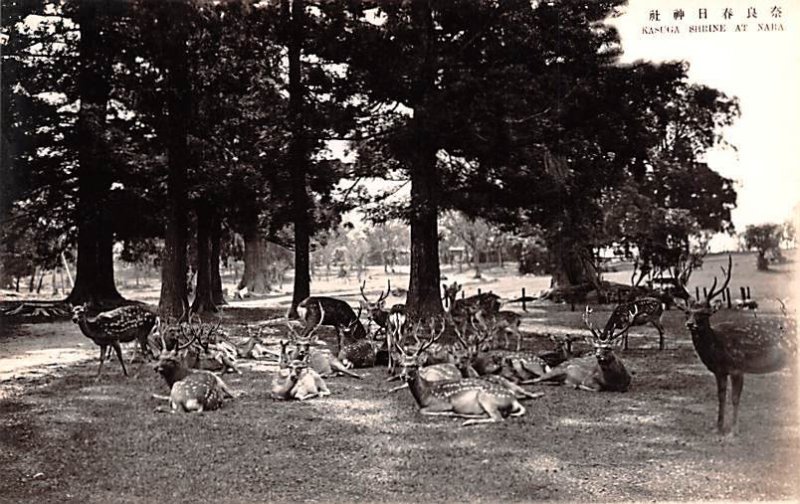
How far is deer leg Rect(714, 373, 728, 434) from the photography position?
256cm

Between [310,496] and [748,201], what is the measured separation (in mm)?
1774

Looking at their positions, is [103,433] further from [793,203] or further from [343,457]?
[793,203]

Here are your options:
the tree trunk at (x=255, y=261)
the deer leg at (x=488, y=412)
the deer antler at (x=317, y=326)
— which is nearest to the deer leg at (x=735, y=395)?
the deer leg at (x=488, y=412)

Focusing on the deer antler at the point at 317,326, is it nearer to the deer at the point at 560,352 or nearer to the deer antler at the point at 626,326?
the deer at the point at 560,352

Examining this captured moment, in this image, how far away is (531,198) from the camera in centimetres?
303

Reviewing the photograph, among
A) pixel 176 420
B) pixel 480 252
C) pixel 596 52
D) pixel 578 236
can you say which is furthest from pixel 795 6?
pixel 176 420

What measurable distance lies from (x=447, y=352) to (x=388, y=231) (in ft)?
1.67

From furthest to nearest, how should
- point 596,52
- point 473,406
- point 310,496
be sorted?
point 596,52
point 473,406
point 310,496

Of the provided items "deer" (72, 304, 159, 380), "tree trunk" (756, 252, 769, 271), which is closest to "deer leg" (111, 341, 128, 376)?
"deer" (72, 304, 159, 380)

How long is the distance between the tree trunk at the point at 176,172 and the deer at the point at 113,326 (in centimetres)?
10

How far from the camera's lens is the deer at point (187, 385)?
270 cm

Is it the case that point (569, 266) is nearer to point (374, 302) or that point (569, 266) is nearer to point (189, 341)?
point (374, 302)

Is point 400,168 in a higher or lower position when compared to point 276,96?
lower

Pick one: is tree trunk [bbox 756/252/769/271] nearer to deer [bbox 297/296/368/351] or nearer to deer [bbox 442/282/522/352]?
deer [bbox 442/282/522/352]
